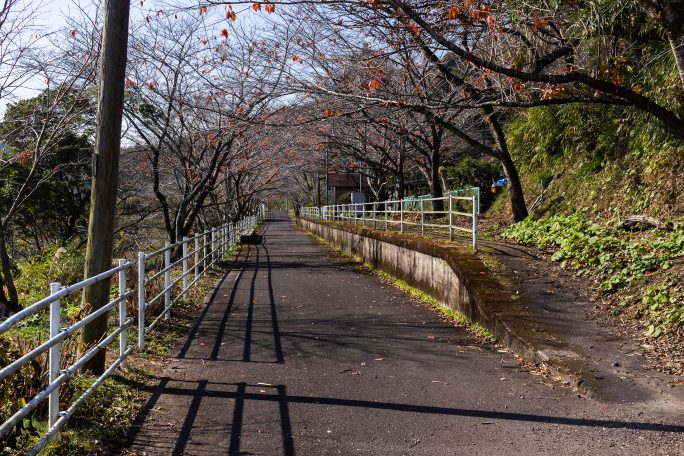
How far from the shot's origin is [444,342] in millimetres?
7664

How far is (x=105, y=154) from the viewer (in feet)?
19.5

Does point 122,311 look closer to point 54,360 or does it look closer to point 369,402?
point 54,360

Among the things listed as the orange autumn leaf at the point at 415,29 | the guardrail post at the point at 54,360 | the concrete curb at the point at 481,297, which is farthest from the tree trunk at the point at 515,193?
the guardrail post at the point at 54,360

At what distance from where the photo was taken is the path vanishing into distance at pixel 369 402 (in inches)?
171

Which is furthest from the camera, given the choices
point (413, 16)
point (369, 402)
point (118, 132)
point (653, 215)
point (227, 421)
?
point (653, 215)

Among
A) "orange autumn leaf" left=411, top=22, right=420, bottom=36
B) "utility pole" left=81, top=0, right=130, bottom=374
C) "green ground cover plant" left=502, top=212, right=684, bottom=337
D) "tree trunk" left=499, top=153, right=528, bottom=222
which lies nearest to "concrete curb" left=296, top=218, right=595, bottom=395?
"green ground cover plant" left=502, top=212, right=684, bottom=337

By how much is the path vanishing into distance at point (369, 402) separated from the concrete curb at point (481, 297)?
0.81 ft

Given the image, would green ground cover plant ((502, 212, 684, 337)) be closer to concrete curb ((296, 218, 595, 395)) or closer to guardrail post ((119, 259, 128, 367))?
concrete curb ((296, 218, 595, 395))

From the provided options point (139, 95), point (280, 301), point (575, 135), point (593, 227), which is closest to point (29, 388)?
point (280, 301)

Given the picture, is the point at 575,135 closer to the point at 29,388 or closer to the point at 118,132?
the point at 118,132

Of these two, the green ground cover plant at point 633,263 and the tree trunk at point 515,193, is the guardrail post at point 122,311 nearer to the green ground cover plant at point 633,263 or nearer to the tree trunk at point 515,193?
the green ground cover plant at point 633,263

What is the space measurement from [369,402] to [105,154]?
11.1ft

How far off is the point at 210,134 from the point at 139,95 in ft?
7.57

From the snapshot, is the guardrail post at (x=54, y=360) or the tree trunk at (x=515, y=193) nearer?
the guardrail post at (x=54, y=360)
